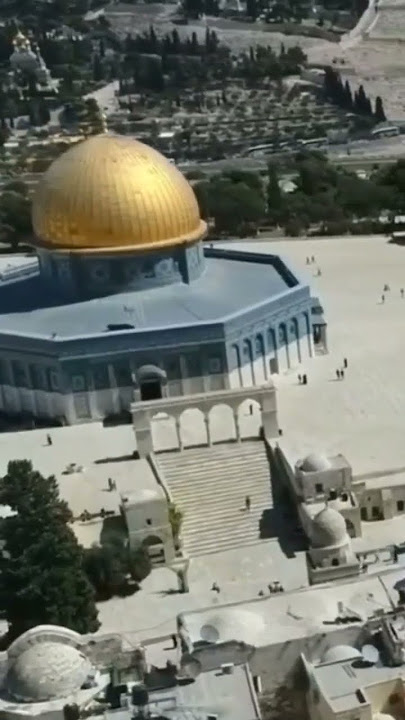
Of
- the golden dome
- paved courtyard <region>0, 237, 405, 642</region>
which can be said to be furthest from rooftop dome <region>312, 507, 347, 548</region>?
the golden dome

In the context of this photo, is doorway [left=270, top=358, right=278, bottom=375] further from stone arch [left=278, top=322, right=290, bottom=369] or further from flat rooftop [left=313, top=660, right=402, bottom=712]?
flat rooftop [left=313, top=660, right=402, bottom=712]

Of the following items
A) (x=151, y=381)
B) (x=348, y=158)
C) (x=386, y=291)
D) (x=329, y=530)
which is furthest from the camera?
(x=348, y=158)

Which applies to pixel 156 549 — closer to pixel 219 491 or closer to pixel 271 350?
pixel 219 491

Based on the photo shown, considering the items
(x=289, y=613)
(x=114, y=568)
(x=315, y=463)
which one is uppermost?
(x=289, y=613)

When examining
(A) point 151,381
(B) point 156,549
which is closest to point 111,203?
(A) point 151,381

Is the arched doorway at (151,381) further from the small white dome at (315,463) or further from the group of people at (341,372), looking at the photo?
the small white dome at (315,463)

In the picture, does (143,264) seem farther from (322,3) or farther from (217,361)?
(322,3)

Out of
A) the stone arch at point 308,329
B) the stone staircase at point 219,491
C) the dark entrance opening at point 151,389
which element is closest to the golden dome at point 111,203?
the stone arch at point 308,329
